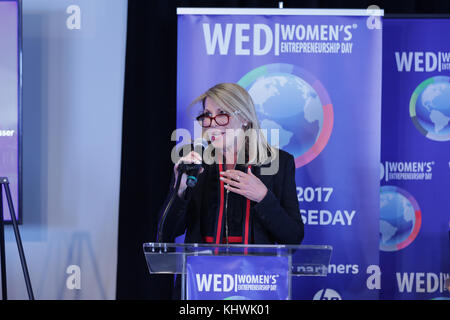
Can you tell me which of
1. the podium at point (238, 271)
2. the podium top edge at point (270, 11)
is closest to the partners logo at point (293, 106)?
the podium top edge at point (270, 11)

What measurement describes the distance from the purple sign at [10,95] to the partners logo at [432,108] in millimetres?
2586

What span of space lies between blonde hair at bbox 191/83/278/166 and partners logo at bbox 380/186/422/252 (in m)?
1.45

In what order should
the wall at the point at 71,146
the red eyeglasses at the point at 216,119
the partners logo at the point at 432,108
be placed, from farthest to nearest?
the wall at the point at 71,146, the partners logo at the point at 432,108, the red eyeglasses at the point at 216,119

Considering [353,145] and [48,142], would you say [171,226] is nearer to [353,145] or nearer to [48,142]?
[353,145]

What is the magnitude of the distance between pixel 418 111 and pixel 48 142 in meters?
2.58

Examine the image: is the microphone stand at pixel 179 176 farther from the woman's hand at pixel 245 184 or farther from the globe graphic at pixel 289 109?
the globe graphic at pixel 289 109

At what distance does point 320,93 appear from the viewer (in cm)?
322

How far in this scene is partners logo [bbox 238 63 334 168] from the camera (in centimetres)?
321

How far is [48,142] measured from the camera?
3.69 meters

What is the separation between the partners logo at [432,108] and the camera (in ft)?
11.5

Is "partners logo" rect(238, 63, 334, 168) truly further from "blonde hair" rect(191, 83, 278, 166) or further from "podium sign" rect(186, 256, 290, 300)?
"podium sign" rect(186, 256, 290, 300)

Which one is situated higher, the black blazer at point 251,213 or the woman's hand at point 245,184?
the woman's hand at point 245,184

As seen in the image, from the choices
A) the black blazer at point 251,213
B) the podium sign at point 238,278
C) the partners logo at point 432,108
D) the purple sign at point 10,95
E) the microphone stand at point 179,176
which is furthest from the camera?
the partners logo at point 432,108
